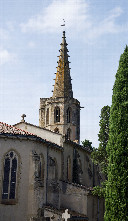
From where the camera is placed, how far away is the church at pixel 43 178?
70.5ft

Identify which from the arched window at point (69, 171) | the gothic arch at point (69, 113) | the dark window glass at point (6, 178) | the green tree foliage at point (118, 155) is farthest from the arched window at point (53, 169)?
the gothic arch at point (69, 113)

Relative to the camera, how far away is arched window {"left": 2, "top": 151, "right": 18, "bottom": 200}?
2158 cm

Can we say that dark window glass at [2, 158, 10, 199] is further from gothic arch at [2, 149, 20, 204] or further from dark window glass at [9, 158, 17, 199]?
dark window glass at [9, 158, 17, 199]

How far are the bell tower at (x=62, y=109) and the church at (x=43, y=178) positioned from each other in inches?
256

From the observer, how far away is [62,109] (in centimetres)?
4056

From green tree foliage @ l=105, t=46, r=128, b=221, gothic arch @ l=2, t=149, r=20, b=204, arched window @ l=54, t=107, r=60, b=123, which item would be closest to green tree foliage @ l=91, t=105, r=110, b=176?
green tree foliage @ l=105, t=46, r=128, b=221

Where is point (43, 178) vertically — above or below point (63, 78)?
below

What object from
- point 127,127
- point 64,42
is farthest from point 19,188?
point 64,42

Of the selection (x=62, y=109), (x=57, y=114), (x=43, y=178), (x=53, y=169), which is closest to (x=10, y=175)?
(x=43, y=178)

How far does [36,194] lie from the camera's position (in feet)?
71.0

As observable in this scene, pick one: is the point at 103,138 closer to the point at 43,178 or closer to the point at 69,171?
the point at 43,178

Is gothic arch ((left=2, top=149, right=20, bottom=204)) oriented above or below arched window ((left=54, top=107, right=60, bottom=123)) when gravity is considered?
below

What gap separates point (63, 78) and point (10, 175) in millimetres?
22917

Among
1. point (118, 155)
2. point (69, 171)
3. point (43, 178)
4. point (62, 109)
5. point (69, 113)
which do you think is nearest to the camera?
point (118, 155)
